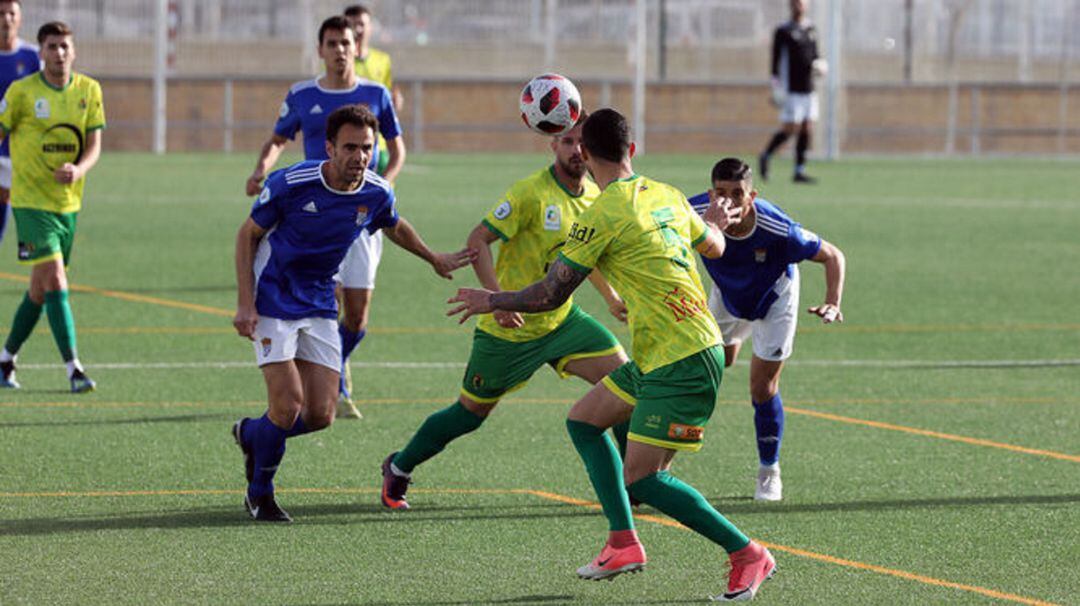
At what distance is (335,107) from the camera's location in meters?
11.3

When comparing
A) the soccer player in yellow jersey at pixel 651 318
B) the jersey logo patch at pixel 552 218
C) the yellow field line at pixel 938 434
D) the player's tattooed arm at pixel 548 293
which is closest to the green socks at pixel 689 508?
the soccer player in yellow jersey at pixel 651 318

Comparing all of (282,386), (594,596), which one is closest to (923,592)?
(594,596)

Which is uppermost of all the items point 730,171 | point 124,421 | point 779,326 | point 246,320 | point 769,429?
point 730,171

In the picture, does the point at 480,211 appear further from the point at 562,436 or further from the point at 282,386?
the point at 282,386

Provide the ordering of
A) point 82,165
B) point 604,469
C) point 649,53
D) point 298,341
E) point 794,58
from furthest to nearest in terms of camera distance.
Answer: point 649,53 → point 794,58 → point 82,165 → point 298,341 → point 604,469

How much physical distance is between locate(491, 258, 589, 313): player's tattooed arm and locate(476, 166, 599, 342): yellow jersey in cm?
125

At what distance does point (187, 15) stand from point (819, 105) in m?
14.1

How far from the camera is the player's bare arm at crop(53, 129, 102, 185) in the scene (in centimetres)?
1137

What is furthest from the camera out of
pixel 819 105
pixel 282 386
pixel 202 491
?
pixel 819 105

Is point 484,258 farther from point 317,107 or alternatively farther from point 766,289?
point 317,107

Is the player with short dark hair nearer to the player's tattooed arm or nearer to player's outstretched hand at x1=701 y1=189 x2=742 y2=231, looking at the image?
player's outstretched hand at x1=701 y1=189 x2=742 y2=231

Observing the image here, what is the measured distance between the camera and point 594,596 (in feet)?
22.1

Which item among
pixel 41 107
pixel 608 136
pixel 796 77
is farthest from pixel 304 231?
pixel 796 77

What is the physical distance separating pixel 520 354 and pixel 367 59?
21.2ft
